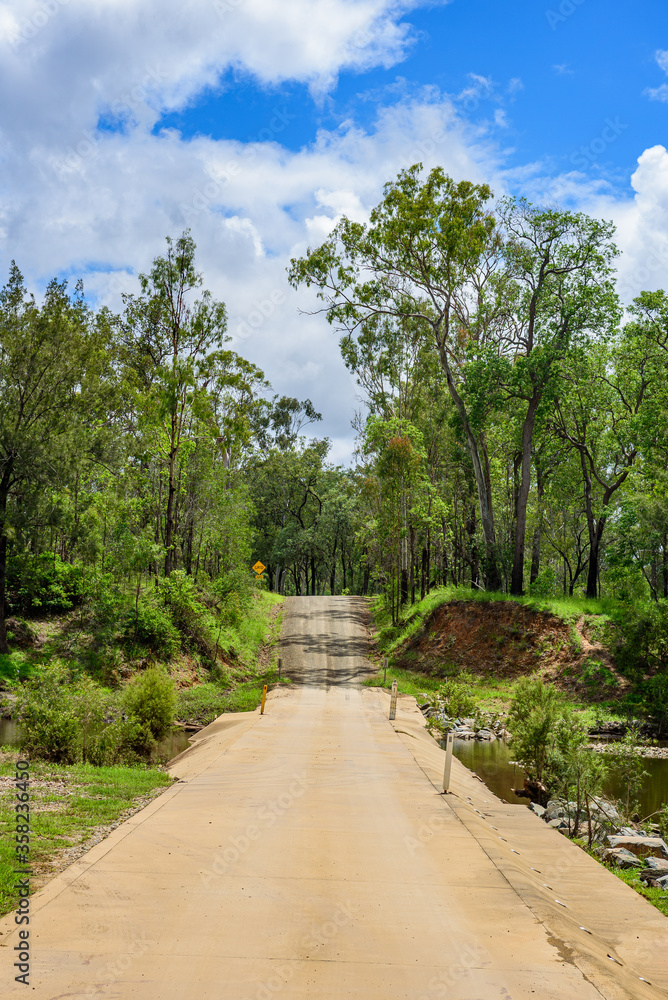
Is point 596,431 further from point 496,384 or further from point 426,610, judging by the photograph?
point 426,610

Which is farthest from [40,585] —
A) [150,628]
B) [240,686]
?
[240,686]

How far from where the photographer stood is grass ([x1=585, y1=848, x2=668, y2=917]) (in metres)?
9.29

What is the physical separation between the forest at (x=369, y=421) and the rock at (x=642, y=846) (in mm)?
13598

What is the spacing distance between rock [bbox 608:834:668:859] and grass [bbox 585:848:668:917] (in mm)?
811

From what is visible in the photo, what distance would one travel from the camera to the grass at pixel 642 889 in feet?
30.5

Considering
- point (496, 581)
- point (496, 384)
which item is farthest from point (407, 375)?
point (496, 581)

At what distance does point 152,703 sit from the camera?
59.8ft

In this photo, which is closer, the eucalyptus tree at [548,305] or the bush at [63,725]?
the bush at [63,725]

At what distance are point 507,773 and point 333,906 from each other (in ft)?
41.0

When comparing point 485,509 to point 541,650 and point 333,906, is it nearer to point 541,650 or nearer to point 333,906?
point 541,650

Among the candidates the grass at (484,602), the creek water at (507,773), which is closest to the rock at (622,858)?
the creek water at (507,773)

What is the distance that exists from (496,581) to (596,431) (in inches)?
384

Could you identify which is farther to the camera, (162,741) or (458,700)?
(458,700)

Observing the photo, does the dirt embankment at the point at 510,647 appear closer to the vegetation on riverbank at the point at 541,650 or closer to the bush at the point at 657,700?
the vegetation on riverbank at the point at 541,650
